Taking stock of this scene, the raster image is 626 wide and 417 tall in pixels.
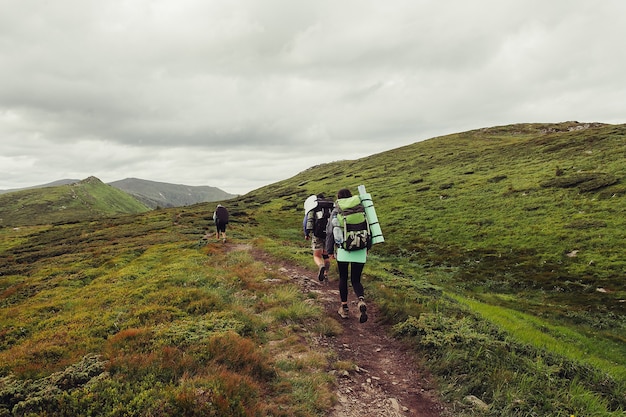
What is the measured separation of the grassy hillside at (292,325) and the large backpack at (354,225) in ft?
8.45

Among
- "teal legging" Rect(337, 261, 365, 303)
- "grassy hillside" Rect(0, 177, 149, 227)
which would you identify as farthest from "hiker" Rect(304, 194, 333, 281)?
"grassy hillside" Rect(0, 177, 149, 227)

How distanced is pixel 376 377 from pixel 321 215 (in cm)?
726

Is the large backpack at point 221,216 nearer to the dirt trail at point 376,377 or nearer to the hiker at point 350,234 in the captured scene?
the dirt trail at point 376,377

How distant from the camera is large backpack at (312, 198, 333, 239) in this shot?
13.7 m

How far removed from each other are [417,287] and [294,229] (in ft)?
121

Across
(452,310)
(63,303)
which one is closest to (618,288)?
(452,310)

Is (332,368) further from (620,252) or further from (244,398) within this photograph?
(620,252)

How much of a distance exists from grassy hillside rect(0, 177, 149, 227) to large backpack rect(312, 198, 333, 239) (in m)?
143

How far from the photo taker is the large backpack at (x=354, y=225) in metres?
9.66

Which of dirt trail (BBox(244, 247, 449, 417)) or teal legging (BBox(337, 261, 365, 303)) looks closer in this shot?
dirt trail (BBox(244, 247, 449, 417))

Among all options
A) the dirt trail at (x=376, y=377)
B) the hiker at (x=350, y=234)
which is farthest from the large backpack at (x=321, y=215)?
the dirt trail at (x=376, y=377)

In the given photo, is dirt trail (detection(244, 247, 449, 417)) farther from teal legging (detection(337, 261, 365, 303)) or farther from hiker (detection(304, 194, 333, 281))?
hiker (detection(304, 194, 333, 281))

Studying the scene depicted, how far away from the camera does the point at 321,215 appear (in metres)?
13.7

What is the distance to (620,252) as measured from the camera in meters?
24.6
